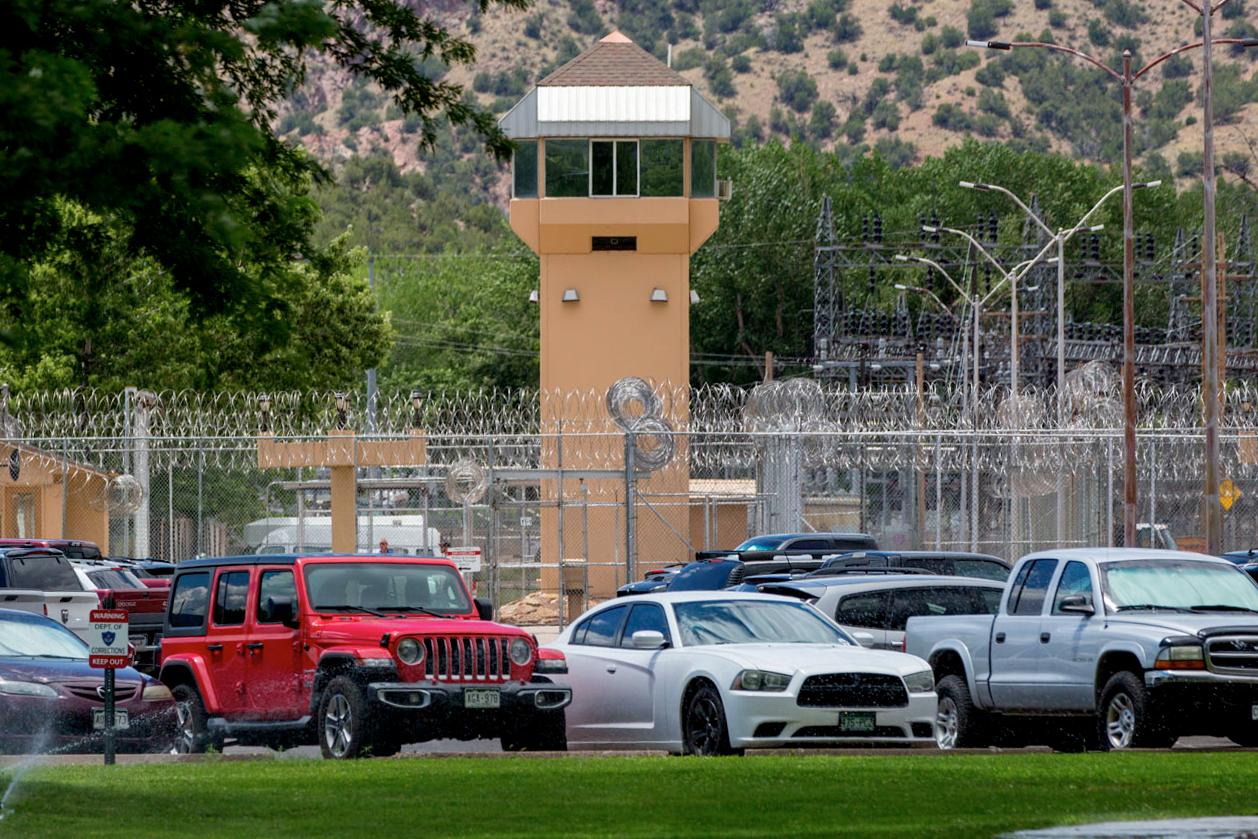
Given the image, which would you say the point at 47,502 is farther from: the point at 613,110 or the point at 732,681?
the point at 732,681

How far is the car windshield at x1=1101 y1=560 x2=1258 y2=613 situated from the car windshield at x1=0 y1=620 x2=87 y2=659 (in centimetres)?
895

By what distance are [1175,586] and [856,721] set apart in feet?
10.2

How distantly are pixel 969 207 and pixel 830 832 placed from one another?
9396cm

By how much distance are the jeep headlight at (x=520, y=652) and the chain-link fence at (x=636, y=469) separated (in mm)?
11651

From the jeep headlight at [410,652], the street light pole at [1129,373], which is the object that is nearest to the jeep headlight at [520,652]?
the jeep headlight at [410,652]

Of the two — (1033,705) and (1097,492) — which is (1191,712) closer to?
(1033,705)

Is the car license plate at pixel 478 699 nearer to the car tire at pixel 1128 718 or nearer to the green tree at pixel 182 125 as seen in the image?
the green tree at pixel 182 125

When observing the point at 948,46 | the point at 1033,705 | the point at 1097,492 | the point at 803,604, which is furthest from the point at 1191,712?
the point at 948,46

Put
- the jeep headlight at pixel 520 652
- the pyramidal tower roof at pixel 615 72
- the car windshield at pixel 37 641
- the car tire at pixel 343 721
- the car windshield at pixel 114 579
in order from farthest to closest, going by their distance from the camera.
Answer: the pyramidal tower roof at pixel 615 72 → the car windshield at pixel 114 579 → the car windshield at pixel 37 641 → the jeep headlight at pixel 520 652 → the car tire at pixel 343 721

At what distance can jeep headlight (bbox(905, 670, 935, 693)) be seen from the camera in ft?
55.4

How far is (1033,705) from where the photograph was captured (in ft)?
59.4

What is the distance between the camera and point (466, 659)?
17062mm

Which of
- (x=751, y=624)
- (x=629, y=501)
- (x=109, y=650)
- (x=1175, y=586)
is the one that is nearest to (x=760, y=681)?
(x=751, y=624)

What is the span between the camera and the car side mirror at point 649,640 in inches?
680
